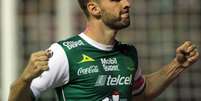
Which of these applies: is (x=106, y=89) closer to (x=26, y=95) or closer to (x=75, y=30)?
(x=26, y=95)

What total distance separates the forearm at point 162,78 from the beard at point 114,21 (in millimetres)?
521

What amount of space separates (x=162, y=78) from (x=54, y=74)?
Result: 34.7 inches

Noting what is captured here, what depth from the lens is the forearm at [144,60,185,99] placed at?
21.2 feet

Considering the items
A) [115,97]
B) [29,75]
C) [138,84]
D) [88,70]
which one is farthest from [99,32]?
[29,75]

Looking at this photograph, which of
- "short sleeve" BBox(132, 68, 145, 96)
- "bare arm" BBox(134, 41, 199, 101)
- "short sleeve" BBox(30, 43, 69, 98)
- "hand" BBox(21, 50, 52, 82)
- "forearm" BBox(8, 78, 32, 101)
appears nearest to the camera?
"hand" BBox(21, 50, 52, 82)

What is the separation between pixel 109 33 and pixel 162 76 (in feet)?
1.83

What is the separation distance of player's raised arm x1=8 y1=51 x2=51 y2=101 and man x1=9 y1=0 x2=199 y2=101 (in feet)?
0.41

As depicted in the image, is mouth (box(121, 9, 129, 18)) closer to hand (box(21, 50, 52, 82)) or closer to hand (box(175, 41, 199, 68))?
hand (box(175, 41, 199, 68))

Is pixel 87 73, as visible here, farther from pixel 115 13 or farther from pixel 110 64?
pixel 115 13

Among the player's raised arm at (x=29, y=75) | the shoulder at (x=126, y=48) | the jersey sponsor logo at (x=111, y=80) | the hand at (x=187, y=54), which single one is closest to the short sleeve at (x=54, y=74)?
the player's raised arm at (x=29, y=75)

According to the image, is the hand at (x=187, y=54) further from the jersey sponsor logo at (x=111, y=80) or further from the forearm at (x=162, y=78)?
the jersey sponsor logo at (x=111, y=80)

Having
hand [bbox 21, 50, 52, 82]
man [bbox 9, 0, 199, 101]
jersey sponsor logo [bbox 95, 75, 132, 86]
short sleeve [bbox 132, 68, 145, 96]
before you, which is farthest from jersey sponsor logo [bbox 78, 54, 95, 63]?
hand [bbox 21, 50, 52, 82]

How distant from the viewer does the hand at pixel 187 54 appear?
20.4 ft

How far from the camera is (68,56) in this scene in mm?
6020
